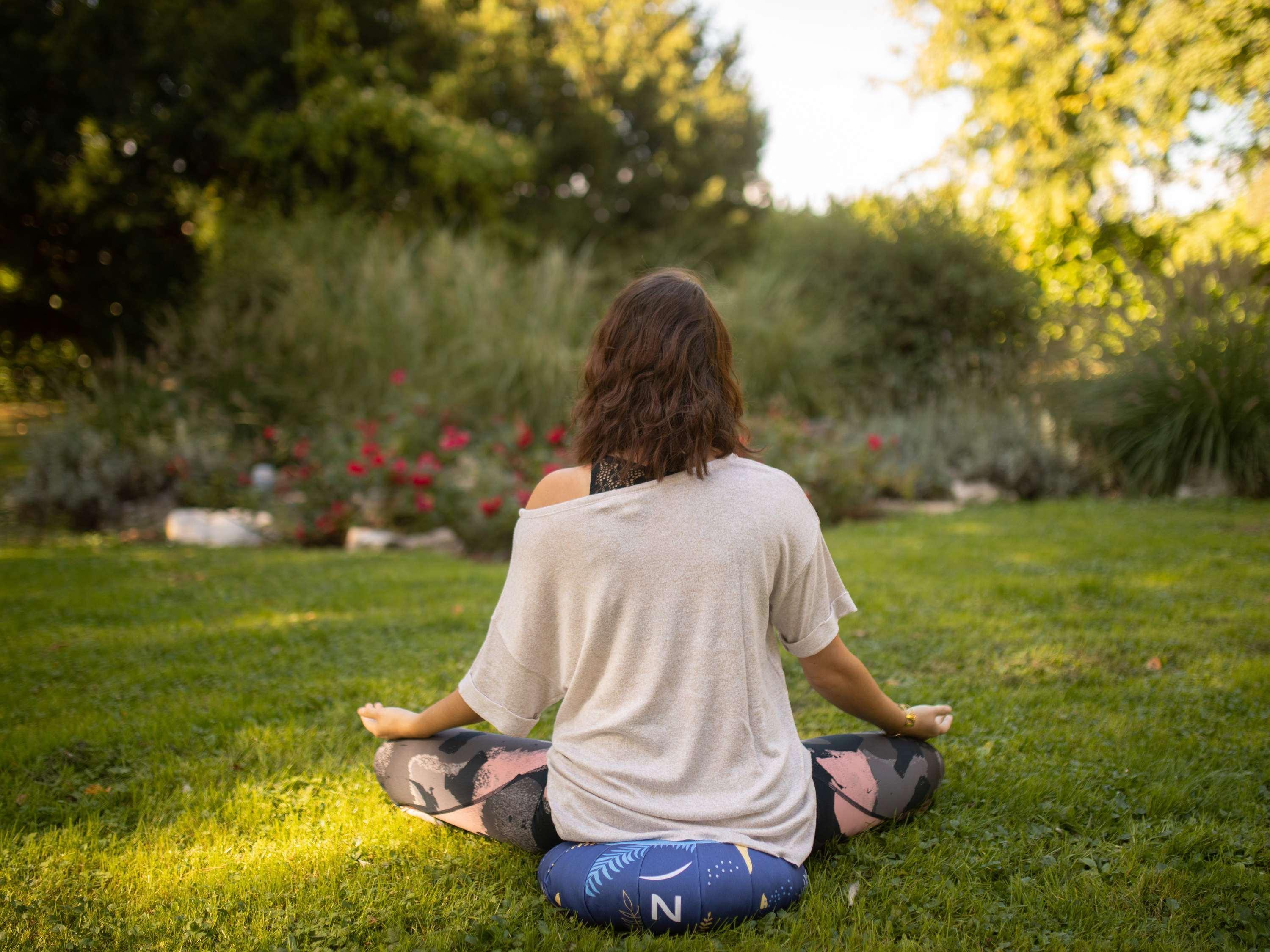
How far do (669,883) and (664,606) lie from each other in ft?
1.61

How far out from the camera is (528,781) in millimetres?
1945

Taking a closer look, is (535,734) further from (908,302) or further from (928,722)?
(908,302)

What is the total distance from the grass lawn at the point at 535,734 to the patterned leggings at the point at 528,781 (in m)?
0.07

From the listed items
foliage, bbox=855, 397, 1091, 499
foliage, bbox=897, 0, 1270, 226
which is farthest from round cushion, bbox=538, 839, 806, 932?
foliage, bbox=897, 0, 1270, 226

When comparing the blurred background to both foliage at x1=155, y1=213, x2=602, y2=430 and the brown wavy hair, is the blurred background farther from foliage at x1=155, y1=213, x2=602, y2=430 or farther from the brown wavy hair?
the brown wavy hair

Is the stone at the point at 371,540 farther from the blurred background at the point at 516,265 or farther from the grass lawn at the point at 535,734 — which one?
the grass lawn at the point at 535,734

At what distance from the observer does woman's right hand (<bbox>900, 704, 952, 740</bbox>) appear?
2104 mm

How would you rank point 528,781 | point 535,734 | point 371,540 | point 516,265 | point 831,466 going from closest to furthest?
point 528,781 < point 535,734 < point 371,540 < point 831,466 < point 516,265

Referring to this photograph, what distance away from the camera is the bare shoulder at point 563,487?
1.66 metres

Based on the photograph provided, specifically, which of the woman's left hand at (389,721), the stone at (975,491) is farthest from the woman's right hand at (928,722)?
the stone at (975,491)

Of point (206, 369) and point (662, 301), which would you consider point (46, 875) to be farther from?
point (206, 369)

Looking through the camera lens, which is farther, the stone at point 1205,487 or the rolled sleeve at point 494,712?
the stone at point 1205,487

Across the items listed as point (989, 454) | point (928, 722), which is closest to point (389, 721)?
point (928, 722)

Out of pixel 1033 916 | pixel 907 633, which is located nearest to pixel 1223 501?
pixel 907 633
